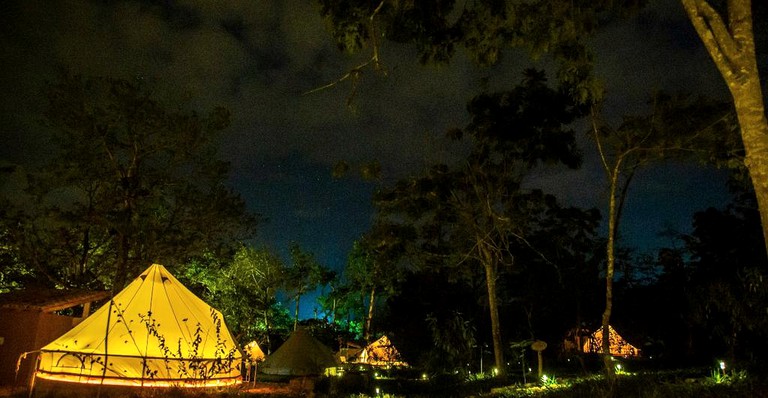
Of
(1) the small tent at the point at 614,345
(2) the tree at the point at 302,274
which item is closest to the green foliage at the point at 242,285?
(2) the tree at the point at 302,274

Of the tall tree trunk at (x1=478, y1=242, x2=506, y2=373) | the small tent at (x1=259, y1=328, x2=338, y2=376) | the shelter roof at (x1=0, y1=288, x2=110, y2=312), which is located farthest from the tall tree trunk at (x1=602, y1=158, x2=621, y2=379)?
the shelter roof at (x1=0, y1=288, x2=110, y2=312)

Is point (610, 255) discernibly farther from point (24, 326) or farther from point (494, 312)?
point (24, 326)

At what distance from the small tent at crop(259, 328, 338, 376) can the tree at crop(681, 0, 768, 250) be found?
1687 cm

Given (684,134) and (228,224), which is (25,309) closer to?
(228,224)

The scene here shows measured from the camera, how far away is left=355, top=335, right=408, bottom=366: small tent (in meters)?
26.2

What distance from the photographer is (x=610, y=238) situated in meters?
13.1

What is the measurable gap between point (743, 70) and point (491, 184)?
43.7 feet

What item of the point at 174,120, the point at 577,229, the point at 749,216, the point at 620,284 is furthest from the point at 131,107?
the point at 620,284

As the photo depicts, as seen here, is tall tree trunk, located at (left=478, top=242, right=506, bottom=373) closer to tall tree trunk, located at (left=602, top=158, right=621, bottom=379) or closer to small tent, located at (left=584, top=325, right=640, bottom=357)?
tall tree trunk, located at (left=602, top=158, right=621, bottom=379)

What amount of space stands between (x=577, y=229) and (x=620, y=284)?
10119 millimetres

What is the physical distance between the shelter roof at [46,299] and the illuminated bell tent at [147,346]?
2666mm

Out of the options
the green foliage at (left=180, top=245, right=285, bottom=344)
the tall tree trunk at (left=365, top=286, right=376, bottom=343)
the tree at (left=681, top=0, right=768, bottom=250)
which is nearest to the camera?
the tree at (left=681, top=0, right=768, bottom=250)

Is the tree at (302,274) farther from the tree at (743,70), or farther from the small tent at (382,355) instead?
the tree at (743,70)

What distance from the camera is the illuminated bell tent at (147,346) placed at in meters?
8.15
